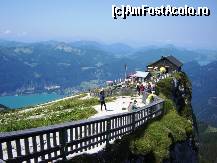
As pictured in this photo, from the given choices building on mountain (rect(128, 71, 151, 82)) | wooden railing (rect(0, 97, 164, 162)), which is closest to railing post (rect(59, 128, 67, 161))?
wooden railing (rect(0, 97, 164, 162))

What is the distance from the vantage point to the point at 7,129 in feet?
86.3

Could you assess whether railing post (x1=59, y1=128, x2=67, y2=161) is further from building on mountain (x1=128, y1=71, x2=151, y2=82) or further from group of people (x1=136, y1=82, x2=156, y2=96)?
building on mountain (x1=128, y1=71, x2=151, y2=82)

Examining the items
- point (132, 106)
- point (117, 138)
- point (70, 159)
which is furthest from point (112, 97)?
point (70, 159)

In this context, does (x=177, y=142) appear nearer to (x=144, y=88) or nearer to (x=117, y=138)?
(x=117, y=138)

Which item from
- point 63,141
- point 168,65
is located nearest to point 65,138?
point 63,141

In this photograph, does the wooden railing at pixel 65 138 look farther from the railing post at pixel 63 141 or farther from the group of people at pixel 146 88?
the group of people at pixel 146 88

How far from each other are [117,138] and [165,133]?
6251 mm

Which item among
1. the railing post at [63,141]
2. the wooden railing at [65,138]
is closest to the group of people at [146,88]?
the wooden railing at [65,138]

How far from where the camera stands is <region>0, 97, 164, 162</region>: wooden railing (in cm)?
1299

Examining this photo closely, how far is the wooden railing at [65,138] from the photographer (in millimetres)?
12986

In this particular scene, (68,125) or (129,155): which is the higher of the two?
(68,125)

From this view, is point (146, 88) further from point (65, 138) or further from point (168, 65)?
point (168, 65)

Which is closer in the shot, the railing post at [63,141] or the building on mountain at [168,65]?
the railing post at [63,141]

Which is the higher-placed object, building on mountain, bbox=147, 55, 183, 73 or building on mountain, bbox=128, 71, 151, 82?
building on mountain, bbox=147, 55, 183, 73
